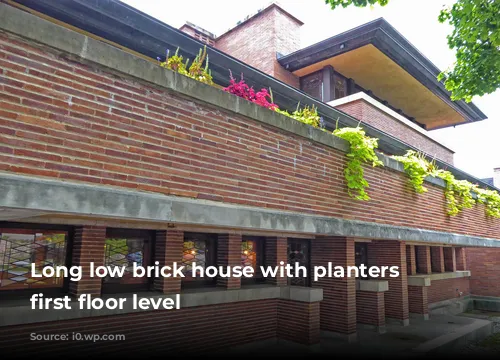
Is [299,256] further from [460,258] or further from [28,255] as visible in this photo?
[460,258]

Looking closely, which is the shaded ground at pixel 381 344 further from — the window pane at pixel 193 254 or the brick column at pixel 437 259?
the brick column at pixel 437 259

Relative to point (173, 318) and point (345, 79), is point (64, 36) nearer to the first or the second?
point (173, 318)

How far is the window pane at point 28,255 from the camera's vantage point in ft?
20.6

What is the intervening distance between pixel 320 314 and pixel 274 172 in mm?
6178

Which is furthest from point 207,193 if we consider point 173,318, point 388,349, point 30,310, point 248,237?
point 388,349

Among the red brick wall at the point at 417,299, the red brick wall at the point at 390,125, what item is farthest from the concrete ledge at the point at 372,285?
the red brick wall at the point at 390,125

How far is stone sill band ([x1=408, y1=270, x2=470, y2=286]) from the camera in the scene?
45.2 ft

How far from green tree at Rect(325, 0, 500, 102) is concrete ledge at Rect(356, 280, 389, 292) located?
19.0ft

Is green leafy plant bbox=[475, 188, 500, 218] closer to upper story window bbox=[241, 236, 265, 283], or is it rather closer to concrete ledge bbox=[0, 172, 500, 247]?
upper story window bbox=[241, 236, 265, 283]

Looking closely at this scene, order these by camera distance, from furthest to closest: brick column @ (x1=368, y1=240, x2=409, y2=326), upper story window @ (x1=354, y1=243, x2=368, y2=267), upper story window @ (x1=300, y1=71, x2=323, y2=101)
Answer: upper story window @ (x1=300, y1=71, x2=323, y2=101)
upper story window @ (x1=354, y1=243, x2=368, y2=267)
brick column @ (x1=368, y1=240, x2=409, y2=326)

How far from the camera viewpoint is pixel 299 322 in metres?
9.33


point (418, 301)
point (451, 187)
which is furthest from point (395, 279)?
point (451, 187)

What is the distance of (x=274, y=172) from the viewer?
5645 millimetres

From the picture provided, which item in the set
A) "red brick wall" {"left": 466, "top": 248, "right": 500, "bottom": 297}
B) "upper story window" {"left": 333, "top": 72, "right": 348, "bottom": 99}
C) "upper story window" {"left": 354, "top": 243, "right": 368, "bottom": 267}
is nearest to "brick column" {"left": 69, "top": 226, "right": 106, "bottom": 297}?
"upper story window" {"left": 354, "top": 243, "right": 368, "bottom": 267}
